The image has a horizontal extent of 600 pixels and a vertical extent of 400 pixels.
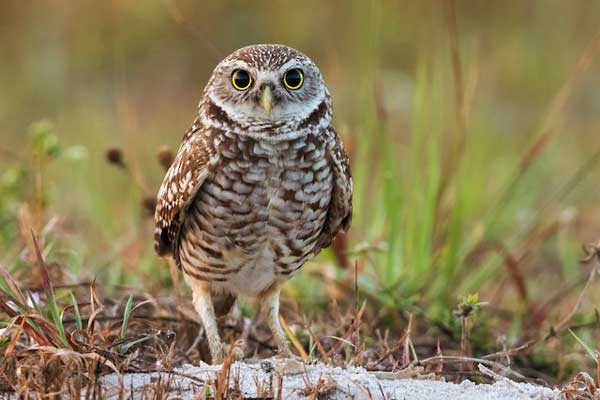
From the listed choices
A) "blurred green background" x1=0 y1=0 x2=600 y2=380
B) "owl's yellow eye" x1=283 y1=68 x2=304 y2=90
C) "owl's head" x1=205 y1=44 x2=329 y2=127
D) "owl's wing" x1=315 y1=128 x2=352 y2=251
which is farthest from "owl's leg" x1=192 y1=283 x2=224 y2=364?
"owl's yellow eye" x1=283 y1=68 x2=304 y2=90

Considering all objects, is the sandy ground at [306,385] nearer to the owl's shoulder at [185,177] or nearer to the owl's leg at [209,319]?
the owl's leg at [209,319]

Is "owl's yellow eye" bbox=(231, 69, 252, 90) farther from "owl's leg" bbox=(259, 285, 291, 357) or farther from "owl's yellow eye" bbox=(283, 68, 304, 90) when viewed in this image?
"owl's leg" bbox=(259, 285, 291, 357)

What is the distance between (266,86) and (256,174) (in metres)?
0.32

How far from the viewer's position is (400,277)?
479 cm

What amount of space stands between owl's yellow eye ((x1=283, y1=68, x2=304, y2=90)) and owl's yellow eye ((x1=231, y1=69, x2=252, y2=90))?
13cm

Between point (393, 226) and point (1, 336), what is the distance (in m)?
2.47

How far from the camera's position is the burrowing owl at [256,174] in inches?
145

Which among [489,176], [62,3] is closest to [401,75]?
[489,176]

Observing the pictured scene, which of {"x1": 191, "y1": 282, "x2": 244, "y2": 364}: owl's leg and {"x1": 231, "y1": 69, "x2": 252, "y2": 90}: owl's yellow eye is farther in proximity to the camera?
{"x1": 191, "y1": 282, "x2": 244, "y2": 364}: owl's leg

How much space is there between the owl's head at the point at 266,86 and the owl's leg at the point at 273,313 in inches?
29.5

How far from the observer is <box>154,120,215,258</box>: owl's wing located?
3.72 meters

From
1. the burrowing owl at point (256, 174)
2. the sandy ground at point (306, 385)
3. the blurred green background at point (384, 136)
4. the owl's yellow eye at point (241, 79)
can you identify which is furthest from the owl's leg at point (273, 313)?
the owl's yellow eye at point (241, 79)

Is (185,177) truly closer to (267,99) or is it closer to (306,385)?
(267,99)

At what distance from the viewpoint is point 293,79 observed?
3682 mm
